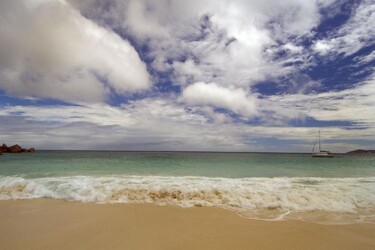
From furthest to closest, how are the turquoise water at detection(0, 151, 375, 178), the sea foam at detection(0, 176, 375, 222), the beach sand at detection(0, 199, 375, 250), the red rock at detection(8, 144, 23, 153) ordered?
1. the red rock at detection(8, 144, 23, 153)
2. the turquoise water at detection(0, 151, 375, 178)
3. the sea foam at detection(0, 176, 375, 222)
4. the beach sand at detection(0, 199, 375, 250)

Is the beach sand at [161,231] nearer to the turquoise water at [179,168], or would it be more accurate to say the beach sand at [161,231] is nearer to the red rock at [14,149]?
the turquoise water at [179,168]

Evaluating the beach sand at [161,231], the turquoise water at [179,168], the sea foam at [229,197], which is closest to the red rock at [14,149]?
the turquoise water at [179,168]

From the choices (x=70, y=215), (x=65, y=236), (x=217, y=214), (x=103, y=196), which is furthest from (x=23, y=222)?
(x=217, y=214)

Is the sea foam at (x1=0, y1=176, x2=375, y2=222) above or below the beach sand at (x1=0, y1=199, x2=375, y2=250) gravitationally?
above

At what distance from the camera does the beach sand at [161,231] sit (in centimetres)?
472

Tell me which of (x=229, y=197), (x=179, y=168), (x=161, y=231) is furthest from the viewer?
(x=179, y=168)

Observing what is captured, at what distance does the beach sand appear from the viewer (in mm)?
4723

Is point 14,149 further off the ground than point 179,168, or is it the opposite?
point 14,149

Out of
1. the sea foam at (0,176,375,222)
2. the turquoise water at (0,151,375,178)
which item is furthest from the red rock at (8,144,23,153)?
the sea foam at (0,176,375,222)

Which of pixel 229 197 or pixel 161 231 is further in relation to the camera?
pixel 229 197

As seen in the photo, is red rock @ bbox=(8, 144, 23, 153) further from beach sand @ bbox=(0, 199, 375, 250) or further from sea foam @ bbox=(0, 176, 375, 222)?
beach sand @ bbox=(0, 199, 375, 250)

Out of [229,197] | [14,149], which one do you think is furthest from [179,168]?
[14,149]

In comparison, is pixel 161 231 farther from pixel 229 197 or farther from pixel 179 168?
pixel 179 168

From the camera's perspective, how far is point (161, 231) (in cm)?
539
